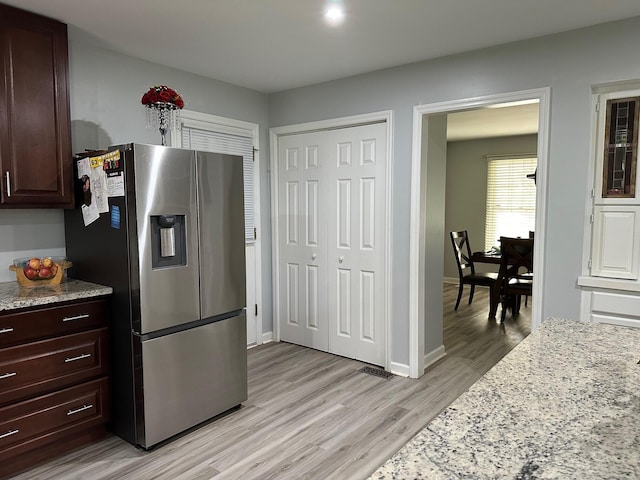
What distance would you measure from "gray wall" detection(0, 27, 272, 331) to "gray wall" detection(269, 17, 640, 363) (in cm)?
165

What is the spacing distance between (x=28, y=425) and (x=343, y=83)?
10.3 feet

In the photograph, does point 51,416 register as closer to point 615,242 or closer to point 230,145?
point 230,145

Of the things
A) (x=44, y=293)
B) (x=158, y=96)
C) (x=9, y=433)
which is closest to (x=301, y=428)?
(x=9, y=433)

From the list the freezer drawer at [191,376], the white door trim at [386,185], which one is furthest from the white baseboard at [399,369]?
the freezer drawer at [191,376]

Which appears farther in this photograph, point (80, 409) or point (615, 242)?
point (615, 242)

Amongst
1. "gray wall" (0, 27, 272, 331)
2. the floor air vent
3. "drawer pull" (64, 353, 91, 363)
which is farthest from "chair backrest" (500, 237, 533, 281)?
"drawer pull" (64, 353, 91, 363)

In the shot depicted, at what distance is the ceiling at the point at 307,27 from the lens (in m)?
2.33

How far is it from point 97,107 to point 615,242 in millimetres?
3375

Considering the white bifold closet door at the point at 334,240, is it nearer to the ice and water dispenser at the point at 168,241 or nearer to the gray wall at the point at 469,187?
the ice and water dispenser at the point at 168,241

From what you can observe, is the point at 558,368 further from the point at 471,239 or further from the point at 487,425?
the point at 471,239

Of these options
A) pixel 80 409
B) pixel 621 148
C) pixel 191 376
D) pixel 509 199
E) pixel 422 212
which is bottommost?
pixel 80 409

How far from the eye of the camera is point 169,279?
98.1 inches

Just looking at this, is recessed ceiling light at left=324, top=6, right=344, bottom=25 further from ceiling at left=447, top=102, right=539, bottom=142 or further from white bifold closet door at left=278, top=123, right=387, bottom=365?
ceiling at left=447, top=102, right=539, bottom=142

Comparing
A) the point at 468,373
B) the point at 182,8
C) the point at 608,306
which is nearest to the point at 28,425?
the point at 182,8
